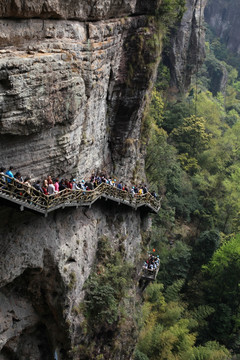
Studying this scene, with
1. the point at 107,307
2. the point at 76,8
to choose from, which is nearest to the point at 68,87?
the point at 76,8

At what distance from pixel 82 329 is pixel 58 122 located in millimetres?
10478

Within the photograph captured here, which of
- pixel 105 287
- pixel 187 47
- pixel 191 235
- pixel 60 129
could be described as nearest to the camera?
pixel 60 129

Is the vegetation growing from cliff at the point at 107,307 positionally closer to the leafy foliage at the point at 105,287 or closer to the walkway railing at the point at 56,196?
the leafy foliage at the point at 105,287

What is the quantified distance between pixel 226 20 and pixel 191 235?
69.5 metres

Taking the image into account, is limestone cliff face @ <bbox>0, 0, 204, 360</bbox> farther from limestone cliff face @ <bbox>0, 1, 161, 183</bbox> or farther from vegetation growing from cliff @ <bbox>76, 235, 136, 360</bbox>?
vegetation growing from cliff @ <bbox>76, 235, 136, 360</bbox>

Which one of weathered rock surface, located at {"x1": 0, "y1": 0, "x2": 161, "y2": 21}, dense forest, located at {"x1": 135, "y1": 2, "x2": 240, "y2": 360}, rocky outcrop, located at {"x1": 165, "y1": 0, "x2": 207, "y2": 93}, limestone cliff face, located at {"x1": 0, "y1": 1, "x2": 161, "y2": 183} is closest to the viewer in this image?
weathered rock surface, located at {"x1": 0, "y1": 0, "x2": 161, "y2": 21}

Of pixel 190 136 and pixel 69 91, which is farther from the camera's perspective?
pixel 190 136

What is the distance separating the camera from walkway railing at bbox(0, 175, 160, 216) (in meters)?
13.5

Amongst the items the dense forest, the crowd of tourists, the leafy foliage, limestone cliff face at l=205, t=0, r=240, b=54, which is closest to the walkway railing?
the crowd of tourists

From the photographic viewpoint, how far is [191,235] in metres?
40.8

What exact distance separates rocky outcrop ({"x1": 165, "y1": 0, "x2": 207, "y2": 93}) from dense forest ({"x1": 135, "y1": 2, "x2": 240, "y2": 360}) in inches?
55.4

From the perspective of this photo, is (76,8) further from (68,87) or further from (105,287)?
(105,287)

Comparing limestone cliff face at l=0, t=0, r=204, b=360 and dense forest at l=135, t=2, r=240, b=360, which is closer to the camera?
limestone cliff face at l=0, t=0, r=204, b=360

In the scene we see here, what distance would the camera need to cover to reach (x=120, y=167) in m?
25.5
